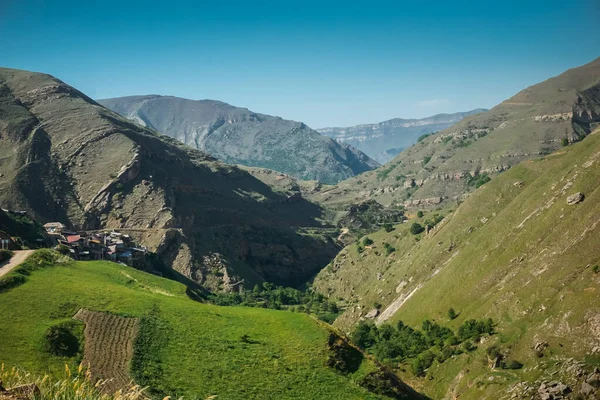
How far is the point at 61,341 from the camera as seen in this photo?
28250 mm

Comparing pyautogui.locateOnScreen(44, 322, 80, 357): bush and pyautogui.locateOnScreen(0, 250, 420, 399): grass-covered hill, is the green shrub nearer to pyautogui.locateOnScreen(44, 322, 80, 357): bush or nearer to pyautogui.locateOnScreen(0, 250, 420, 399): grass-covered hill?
pyautogui.locateOnScreen(0, 250, 420, 399): grass-covered hill

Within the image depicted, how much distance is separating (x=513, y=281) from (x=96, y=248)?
5584 cm

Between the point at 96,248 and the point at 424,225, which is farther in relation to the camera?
the point at 424,225

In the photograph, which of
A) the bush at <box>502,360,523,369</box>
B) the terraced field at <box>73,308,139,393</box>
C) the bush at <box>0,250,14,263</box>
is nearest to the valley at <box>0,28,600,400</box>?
the terraced field at <box>73,308,139,393</box>

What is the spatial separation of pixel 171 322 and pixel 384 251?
77.8 metres

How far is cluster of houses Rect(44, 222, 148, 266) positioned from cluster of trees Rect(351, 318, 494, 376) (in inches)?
1410

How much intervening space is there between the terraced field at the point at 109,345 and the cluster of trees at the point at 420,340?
111ft

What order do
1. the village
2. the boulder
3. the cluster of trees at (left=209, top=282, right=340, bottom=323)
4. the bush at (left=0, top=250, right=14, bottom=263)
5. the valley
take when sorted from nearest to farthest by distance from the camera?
1. the valley
2. the bush at (left=0, top=250, right=14, bottom=263)
3. the boulder
4. the village
5. the cluster of trees at (left=209, top=282, right=340, bottom=323)

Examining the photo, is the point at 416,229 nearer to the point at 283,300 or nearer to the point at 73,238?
the point at 283,300

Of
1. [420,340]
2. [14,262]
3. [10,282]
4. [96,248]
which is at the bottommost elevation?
[420,340]

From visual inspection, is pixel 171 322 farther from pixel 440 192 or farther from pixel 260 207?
pixel 440 192

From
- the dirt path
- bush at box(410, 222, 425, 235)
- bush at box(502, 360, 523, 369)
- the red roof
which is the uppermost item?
the dirt path

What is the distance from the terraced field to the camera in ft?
88.0

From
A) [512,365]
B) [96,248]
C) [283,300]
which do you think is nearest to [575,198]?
[512,365]
